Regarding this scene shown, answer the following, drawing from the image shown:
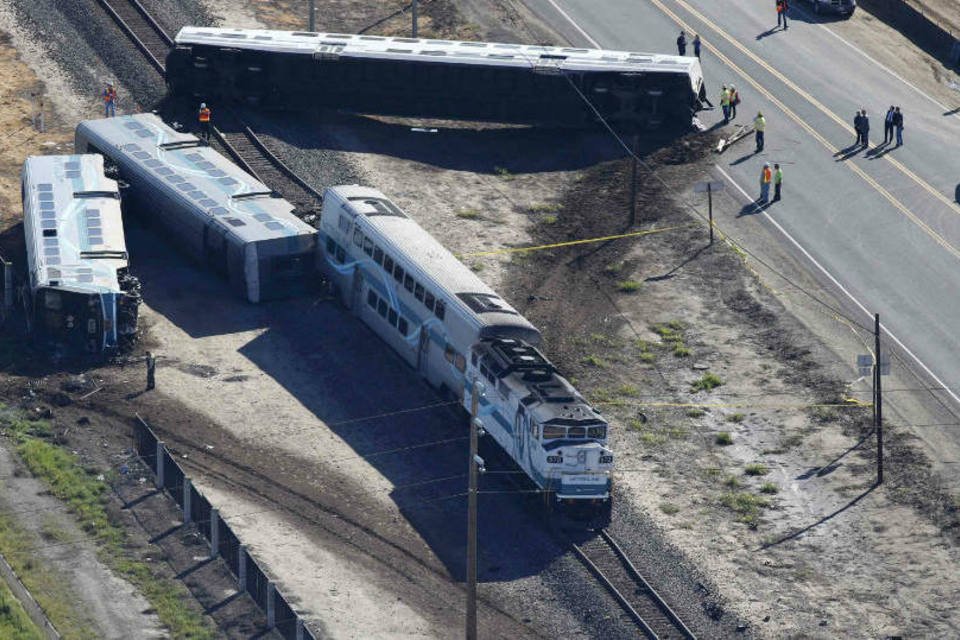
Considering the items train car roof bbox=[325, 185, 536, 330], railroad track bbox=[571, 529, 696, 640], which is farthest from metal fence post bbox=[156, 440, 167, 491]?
railroad track bbox=[571, 529, 696, 640]

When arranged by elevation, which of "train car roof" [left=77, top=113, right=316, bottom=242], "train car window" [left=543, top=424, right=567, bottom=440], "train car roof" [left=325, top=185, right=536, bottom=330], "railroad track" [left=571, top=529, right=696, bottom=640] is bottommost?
"railroad track" [left=571, top=529, right=696, bottom=640]

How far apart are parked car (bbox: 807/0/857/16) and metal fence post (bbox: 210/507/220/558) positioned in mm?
49579

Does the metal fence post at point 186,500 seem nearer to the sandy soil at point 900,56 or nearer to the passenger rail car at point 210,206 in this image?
the passenger rail car at point 210,206

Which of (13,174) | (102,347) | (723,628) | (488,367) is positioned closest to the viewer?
(723,628)

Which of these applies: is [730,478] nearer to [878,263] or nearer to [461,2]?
[878,263]

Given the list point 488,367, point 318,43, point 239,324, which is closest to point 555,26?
point 318,43

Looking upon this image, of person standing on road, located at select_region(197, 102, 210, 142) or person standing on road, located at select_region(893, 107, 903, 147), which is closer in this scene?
person standing on road, located at select_region(197, 102, 210, 142)

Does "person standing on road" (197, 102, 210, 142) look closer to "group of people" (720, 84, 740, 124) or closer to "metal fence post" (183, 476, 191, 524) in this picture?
"group of people" (720, 84, 740, 124)

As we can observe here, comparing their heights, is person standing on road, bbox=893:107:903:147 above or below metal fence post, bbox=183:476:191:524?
above

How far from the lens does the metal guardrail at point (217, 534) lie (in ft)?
163

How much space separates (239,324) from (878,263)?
76.2 ft

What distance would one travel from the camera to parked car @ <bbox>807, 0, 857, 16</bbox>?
9244 cm

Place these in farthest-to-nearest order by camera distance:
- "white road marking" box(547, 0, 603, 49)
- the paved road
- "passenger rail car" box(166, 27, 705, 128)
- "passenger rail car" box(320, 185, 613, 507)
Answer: "white road marking" box(547, 0, 603, 49) < "passenger rail car" box(166, 27, 705, 128) < the paved road < "passenger rail car" box(320, 185, 613, 507)

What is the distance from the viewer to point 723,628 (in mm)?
51781
